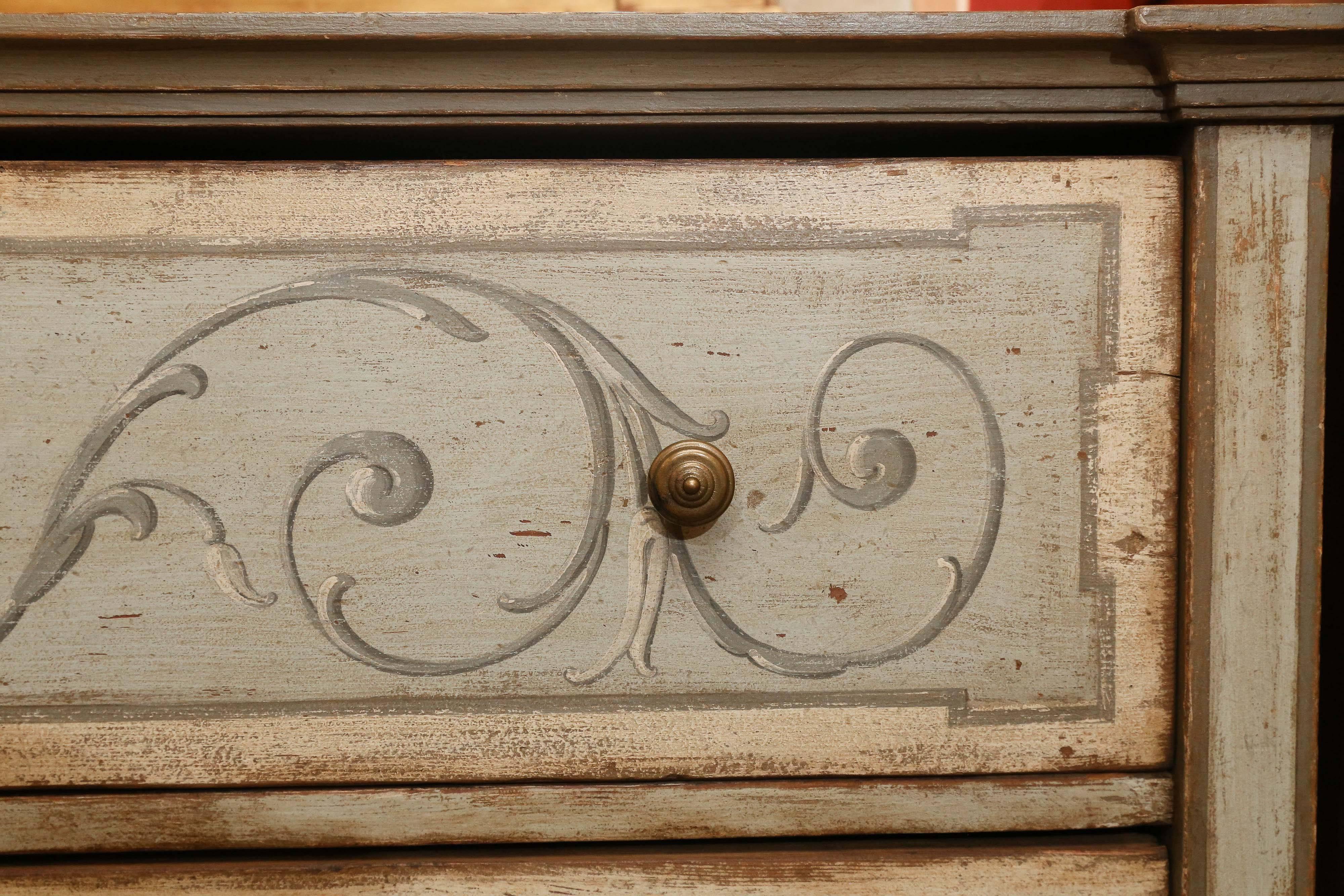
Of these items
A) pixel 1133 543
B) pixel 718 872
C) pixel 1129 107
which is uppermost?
pixel 1129 107

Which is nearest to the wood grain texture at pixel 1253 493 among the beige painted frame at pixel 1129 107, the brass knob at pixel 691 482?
the beige painted frame at pixel 1129 107

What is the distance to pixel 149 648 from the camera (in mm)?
309

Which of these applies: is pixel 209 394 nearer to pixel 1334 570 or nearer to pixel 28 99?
pixel 28 99

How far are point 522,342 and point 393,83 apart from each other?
11cm

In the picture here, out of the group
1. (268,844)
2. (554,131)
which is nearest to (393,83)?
(554,131)

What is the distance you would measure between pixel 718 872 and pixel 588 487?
0.17 meters

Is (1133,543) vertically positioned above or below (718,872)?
above

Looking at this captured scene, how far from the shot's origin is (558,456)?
310 mm

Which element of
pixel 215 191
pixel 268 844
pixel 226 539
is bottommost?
pixel 268 844

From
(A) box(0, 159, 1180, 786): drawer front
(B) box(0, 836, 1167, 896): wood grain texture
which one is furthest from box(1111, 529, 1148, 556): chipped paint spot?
(B) box(0, 836, 1167, 896): wood grain texture

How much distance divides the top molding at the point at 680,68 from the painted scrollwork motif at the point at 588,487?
0.24ft

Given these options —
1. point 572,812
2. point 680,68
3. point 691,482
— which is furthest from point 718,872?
point 680,68

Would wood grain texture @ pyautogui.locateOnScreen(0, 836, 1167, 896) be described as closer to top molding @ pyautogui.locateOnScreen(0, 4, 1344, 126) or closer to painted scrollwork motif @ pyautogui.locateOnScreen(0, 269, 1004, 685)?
painted scrollwork motif @ pyautogui.locateOnScreen(0, 269, 1004, 685)

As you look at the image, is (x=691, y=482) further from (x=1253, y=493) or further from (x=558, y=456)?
(x=1253, y=493)
